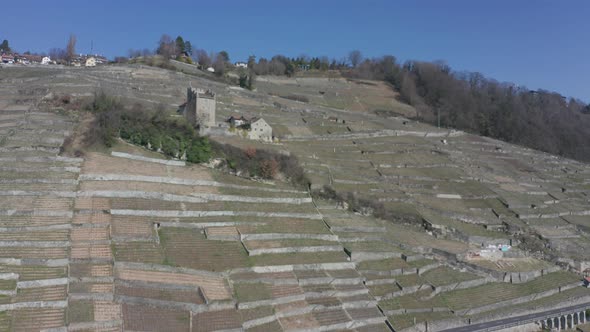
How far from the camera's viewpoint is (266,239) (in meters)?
36.0

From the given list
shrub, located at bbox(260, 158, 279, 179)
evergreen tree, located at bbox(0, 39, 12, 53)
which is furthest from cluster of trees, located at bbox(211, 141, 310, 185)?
evergreen tree, located at bbox(0, 39, 12, 53)

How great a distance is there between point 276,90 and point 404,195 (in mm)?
54688

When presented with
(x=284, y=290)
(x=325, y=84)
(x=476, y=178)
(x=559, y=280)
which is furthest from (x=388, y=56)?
(x=284, y=290)

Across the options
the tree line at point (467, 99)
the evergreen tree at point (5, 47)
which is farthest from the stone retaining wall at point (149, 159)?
the evergreen tree at point (5, 47)

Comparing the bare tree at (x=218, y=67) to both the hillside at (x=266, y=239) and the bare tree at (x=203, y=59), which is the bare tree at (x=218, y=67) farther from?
the hillside at (x=266, y=239)

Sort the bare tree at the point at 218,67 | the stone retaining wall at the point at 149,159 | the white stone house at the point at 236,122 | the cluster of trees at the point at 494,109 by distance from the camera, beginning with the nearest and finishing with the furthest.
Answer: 1. the stone retaining wall at the point at 149,159
2. the white stone house at the point at 236,122
3. the cluster of trees at the point at 494,109
4. the bare tree at the point at 218,67

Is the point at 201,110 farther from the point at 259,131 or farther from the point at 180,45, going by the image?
the point at 180,45

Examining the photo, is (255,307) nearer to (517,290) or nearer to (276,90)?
(517,290)

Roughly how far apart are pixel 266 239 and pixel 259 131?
2473 centimetres

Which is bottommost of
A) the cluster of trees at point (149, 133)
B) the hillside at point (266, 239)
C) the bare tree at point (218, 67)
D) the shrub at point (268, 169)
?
the hillside at point (266, 239)

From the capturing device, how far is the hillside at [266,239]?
2766cm

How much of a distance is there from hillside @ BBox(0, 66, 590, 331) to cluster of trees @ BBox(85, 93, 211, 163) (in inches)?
49.4

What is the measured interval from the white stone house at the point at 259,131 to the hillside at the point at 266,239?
7.68ft

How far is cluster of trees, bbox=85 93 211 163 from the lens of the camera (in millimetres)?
44594
